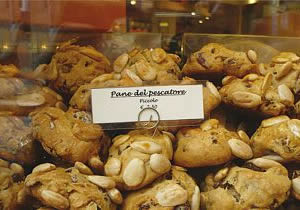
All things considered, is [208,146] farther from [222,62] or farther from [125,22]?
[125,22]

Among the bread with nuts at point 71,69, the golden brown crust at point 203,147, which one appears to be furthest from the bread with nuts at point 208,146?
the bread with nuts at point 71,69

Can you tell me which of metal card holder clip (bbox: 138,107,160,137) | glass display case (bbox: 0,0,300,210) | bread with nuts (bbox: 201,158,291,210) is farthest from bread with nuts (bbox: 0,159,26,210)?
bread with nuts (bbox: 201,158,291,210)

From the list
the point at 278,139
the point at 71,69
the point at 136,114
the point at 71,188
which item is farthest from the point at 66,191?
the point at 278,139

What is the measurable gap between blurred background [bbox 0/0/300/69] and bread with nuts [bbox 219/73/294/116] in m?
0.27

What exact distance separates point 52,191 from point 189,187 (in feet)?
1.00

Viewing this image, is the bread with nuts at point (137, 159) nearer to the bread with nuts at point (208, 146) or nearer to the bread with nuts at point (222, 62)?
the bread with nuts at point (208, 146)

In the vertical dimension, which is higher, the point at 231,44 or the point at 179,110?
the point at 231,44

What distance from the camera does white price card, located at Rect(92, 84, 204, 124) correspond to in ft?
3.20

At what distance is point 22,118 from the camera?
100 cm

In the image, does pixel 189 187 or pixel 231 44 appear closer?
pixel 189 187

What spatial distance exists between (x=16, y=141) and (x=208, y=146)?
443 millimetres

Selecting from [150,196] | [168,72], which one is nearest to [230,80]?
[168,72]

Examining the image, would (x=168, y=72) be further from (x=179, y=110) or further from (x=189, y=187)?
(x=189, y=187)

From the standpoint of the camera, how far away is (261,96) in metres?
1.05
